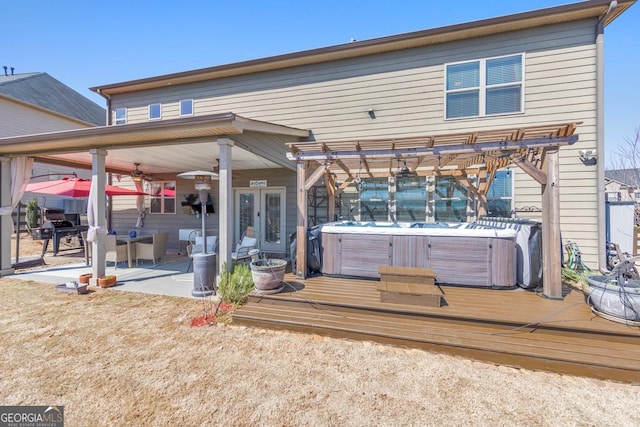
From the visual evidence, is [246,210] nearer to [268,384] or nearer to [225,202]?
[225,202]

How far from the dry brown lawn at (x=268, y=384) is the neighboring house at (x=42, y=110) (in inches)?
499

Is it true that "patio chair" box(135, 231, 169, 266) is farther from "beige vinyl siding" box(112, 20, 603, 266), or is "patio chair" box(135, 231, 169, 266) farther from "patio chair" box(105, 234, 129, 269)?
"beige vinyl siding" box(112, 20, 603, 266)

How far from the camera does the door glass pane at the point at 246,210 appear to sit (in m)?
8.14

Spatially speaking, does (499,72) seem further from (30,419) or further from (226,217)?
(30,419)

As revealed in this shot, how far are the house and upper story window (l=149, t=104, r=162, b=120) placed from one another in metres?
0.15

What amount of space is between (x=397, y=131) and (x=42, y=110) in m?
17.1

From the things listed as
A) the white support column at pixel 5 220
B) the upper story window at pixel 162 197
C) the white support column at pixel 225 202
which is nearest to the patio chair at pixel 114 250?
the white support column at pixel 5 220

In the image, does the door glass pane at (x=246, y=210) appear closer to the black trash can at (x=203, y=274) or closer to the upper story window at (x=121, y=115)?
the black trash can at (x=203, y=274)

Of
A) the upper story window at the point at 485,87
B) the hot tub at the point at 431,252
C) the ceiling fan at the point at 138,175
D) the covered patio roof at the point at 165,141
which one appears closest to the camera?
the hot tub at the point at 431,252

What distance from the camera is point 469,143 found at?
384 centimetres

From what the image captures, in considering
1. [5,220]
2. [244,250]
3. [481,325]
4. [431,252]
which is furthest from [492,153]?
[5,220]

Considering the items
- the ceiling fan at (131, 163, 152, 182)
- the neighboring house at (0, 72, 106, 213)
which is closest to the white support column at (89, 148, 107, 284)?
the ceiling fan at (131, 163, 152, 182)

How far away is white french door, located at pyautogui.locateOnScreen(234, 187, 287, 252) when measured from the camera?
25.5 feet

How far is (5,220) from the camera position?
Result: 6.00m
